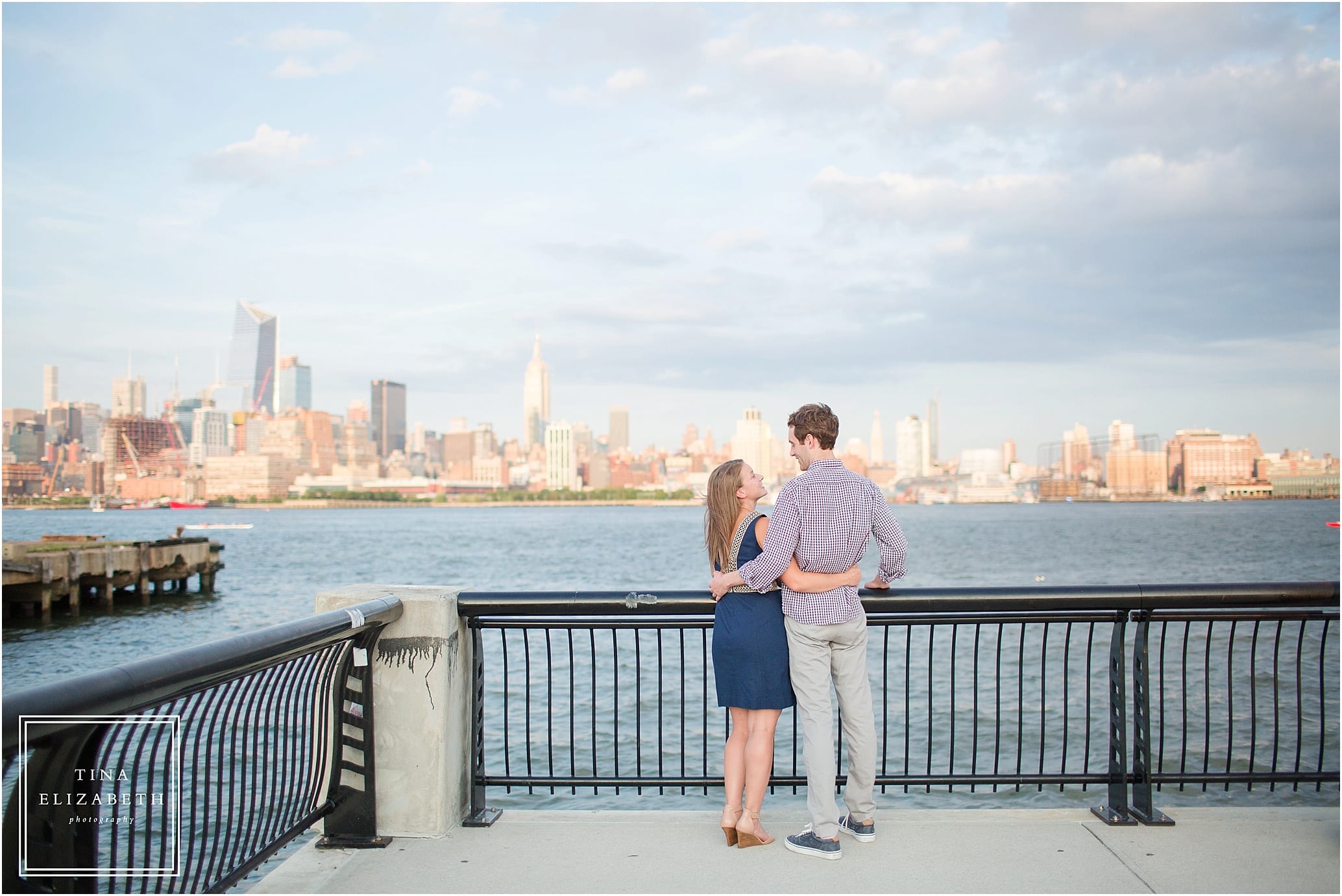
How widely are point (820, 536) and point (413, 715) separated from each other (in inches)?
82.3

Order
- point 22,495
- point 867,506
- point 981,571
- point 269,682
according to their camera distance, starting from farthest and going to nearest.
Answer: point 22,495 < point 981,571 < point 867,506 < point 269,682

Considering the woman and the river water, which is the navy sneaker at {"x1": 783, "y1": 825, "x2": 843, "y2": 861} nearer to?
the woman

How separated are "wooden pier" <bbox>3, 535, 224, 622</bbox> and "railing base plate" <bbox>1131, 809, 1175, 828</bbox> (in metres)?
37.6

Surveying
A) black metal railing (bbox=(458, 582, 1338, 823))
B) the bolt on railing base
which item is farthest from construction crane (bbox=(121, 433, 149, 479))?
the bolt on railing base

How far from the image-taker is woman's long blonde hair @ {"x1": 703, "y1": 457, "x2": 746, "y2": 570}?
14.2ft

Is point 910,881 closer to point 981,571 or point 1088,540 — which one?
point 981,571

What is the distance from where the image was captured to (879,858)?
424cm

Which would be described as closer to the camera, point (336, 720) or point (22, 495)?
point (336, 720)

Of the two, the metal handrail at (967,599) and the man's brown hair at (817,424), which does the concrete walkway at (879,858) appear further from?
the man's brown hair at (817,424)

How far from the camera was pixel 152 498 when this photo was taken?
623ft

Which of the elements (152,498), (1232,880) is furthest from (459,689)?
(152,498)

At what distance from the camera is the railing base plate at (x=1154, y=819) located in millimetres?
4645

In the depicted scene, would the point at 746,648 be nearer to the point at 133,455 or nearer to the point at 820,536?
the point at 820,536

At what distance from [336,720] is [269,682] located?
667 millimetres
